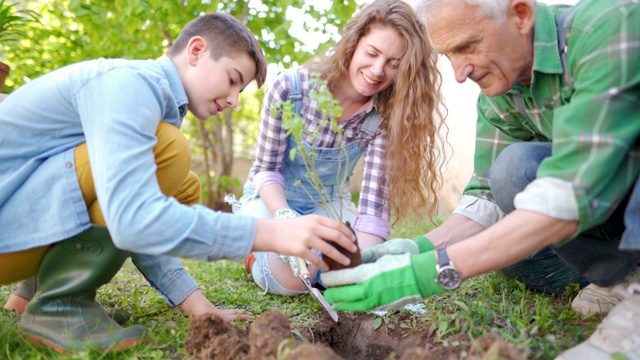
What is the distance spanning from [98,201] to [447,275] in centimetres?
109

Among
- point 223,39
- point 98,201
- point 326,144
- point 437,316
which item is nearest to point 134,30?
point 326,144

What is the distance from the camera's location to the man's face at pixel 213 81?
86.8 inches

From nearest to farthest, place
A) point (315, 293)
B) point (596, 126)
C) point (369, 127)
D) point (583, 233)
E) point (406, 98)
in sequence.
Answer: point (596, 126) → point (583, 233) → point (315, 293) → point (406, 98) → point (369, 127)

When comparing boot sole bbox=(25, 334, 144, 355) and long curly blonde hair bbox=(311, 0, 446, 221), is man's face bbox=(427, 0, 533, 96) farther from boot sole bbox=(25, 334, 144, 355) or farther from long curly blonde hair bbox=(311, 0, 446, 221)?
boot sole bbox=(25, 334, 144, 355)

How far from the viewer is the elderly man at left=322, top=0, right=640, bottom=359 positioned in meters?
1.63

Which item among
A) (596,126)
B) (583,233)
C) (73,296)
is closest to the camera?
(596,126)

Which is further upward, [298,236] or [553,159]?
[553,159]

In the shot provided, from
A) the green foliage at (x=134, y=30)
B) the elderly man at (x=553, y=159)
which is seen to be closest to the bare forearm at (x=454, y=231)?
the elderly man at (x=553, y=159)

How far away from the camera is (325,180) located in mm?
3303

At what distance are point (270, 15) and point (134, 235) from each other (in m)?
3.82

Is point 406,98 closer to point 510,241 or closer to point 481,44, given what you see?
point 481,44

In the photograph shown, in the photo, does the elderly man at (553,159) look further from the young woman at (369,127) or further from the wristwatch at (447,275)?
the young woman at (369,127)

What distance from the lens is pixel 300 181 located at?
9.61 ft

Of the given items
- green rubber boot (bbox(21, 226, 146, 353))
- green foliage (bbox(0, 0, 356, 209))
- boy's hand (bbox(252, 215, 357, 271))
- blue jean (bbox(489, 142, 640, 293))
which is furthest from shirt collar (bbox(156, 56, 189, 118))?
green foliage (bbox(0, 0, 356, 209))
